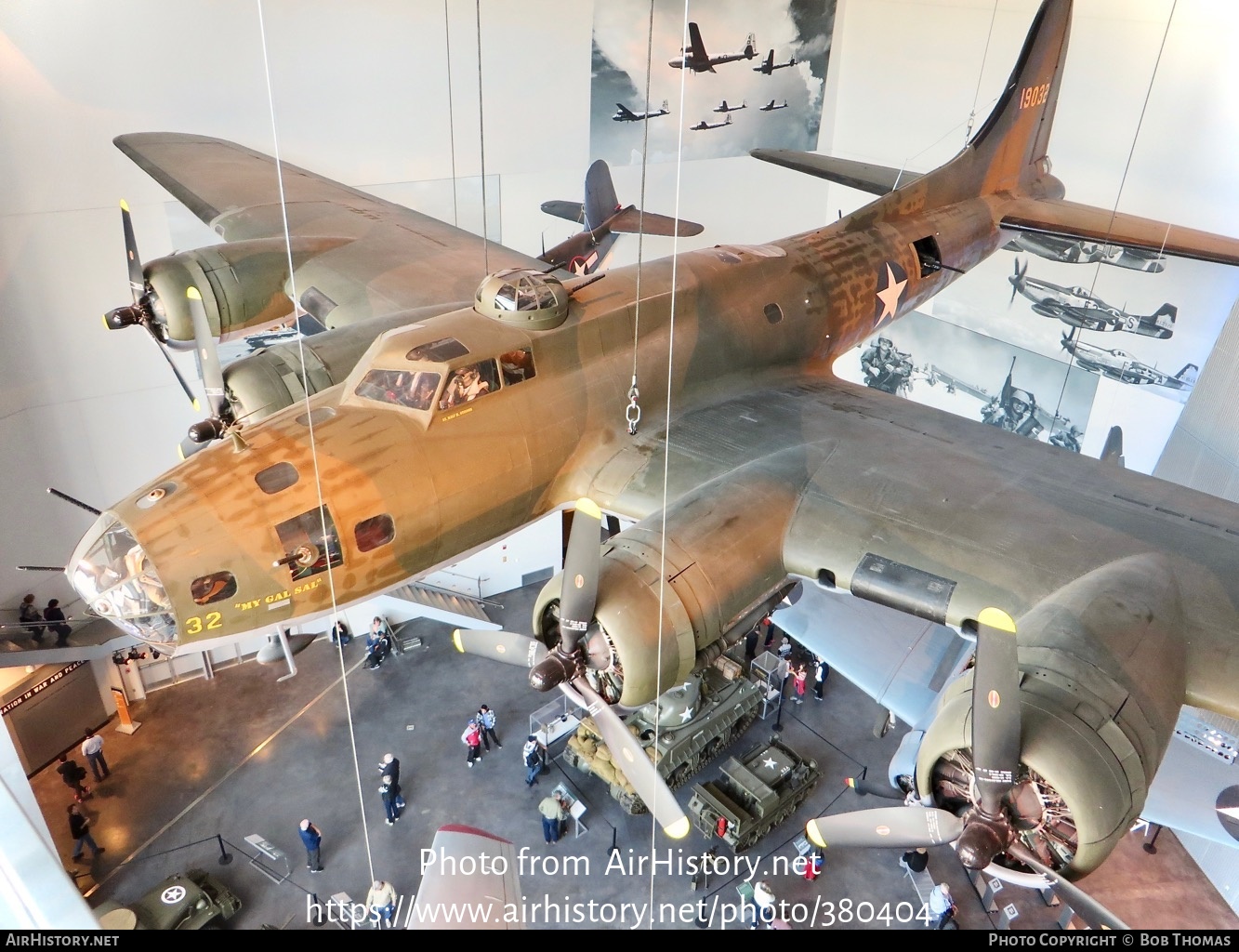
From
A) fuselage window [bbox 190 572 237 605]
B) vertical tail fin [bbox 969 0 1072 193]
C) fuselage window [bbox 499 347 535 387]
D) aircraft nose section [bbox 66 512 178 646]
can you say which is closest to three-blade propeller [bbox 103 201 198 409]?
aircraft nose section [bbox 66 512 178 646]

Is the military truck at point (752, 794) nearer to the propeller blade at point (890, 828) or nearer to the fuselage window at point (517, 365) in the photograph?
the propeller blade at point (890, 828)

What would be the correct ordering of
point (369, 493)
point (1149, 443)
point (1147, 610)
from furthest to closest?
point (1149, 443)
point (369, 493)
point (1147, 610)

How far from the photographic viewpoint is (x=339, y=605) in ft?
23.2

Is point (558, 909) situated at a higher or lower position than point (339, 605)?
lower

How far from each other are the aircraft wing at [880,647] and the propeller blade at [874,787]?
167 centimetres

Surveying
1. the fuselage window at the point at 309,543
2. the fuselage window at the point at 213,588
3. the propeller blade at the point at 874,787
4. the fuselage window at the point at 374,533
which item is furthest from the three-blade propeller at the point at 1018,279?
the fuselage window at the point at 213,588

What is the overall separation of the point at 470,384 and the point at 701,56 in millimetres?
9318

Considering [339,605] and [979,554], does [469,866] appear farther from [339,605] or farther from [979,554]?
[979,554]

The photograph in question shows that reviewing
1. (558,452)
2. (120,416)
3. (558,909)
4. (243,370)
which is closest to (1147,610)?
(558,452)

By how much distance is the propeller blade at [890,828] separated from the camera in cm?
568

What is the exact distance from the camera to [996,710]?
5.09 m

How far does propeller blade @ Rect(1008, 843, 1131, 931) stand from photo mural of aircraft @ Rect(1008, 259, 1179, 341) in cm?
887

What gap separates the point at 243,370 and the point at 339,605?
2747 millimetres

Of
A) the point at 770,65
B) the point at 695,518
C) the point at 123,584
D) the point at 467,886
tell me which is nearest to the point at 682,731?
the point at 695,518
